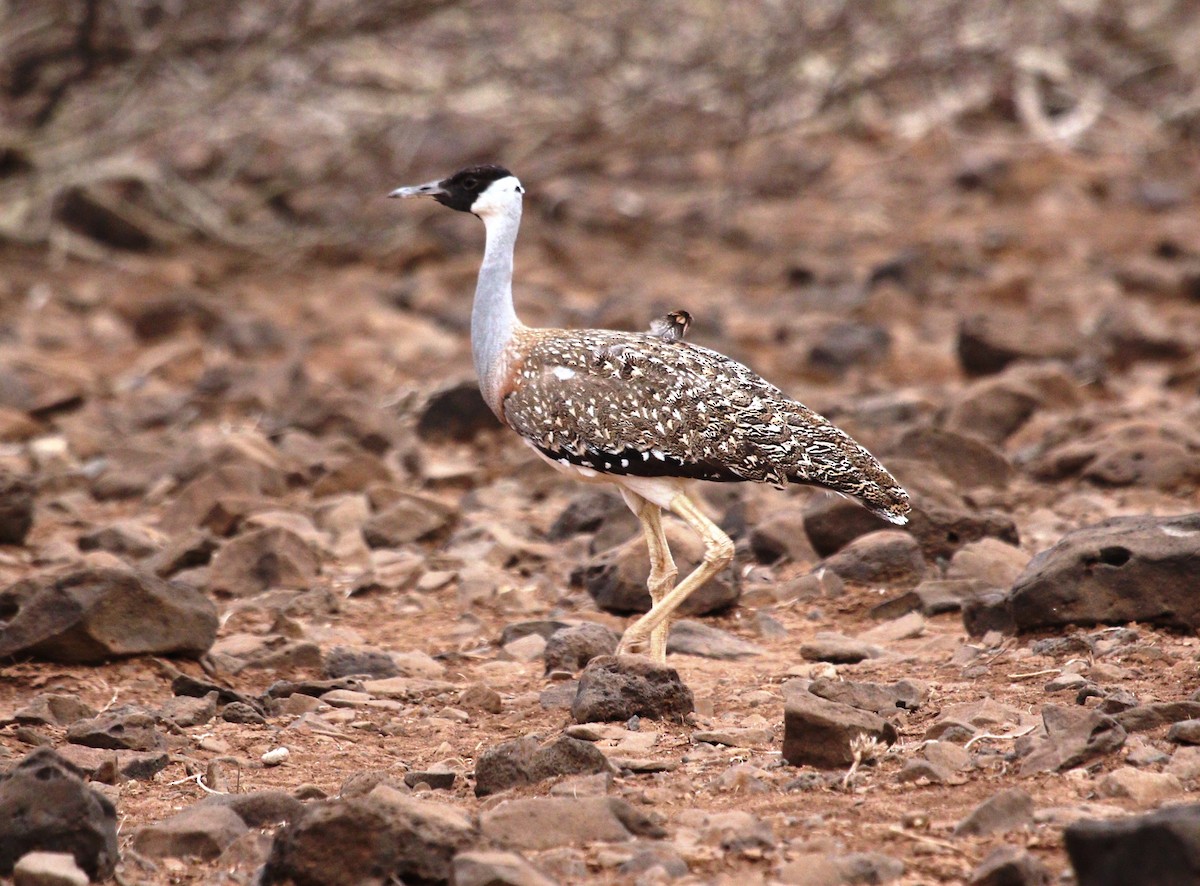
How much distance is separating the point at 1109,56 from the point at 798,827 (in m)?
19.6

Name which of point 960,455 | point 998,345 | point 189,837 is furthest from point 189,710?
point 998,345

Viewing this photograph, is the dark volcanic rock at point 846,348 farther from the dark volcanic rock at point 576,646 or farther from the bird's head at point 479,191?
the dark volcanic rock at point 576,646

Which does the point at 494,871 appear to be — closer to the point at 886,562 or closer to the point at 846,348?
the point at 886,562

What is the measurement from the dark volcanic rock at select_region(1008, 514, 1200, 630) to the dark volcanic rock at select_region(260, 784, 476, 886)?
279 centimetres

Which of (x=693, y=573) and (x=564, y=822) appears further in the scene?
(x=693, y=573)

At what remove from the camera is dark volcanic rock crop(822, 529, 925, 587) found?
708 cm

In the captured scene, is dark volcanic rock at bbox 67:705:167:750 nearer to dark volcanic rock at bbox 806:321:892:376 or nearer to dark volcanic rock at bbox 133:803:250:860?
dark volcanic rock at bbox 133:803:250:860

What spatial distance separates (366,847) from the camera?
3.78 m

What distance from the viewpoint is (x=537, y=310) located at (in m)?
14.1

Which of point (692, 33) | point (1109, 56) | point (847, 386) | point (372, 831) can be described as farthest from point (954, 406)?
point (1109, 56)

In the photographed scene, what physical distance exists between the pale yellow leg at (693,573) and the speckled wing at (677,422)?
0.17 m

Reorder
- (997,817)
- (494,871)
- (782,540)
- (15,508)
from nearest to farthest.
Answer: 1. (494,871)
2. (997,817)
3. (782,540)
4. (15,508)

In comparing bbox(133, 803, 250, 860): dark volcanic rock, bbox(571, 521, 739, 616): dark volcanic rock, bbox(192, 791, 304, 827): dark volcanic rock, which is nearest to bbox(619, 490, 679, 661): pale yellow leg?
bbox(571, 521, 739, 616): dark volcanic rock

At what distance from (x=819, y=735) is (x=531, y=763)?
29.8 inches
